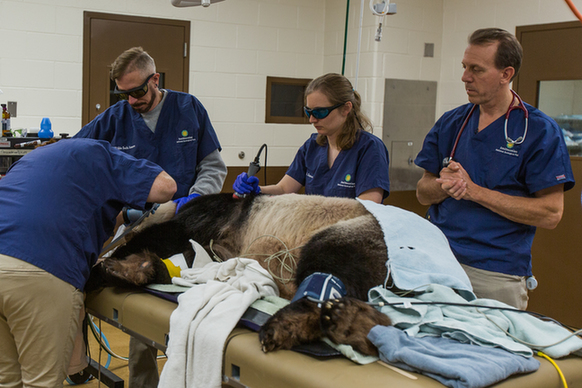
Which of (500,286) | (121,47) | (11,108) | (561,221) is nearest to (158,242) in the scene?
(500,286)

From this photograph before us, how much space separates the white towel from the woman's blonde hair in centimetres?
105

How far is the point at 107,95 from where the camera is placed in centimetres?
437

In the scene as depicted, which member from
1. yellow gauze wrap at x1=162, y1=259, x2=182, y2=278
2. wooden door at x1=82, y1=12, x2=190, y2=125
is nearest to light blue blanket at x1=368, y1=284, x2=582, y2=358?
yellow gauze wrap at x1=162, y1=259, x2=182, y2=278

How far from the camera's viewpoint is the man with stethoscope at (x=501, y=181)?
2008 millimetres

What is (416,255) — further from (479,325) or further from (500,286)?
(500,286)

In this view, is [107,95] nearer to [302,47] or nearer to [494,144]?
[302,47]

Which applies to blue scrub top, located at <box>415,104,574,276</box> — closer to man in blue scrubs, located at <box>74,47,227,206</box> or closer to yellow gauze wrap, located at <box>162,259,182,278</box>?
yellow gauze wrap, located at <box>162,259,182,278</box>

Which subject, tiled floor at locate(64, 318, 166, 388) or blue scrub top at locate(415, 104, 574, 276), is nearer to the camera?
blue scrub top at locate(415, 104, 574, 276)

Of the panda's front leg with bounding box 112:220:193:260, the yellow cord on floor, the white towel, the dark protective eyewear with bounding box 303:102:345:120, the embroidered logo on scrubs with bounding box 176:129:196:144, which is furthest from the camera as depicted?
the embroidered logo on scrubs with bounding box 176:129:196:144

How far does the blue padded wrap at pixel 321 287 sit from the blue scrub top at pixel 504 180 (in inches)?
27.7

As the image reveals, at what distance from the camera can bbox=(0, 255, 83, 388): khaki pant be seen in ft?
5.98

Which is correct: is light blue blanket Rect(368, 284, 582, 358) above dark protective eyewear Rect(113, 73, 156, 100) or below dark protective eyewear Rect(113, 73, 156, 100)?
below

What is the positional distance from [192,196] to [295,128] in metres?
2.53

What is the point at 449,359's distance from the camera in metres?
1.28
